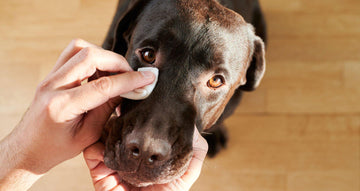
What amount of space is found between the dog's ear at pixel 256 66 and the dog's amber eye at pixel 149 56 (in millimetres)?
575

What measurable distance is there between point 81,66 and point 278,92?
170 centimetres

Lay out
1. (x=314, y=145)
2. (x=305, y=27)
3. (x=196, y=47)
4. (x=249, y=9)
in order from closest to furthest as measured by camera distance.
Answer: (x=196, y=47) → (x=249, y=9) → (x=314, y=145) → (x=305, y=27)

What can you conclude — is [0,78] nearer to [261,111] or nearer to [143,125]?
[143,125]

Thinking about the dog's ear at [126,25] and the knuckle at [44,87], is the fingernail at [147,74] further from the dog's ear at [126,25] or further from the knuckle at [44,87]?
the dog's ear at [126,25]

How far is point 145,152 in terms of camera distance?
4.11 ft

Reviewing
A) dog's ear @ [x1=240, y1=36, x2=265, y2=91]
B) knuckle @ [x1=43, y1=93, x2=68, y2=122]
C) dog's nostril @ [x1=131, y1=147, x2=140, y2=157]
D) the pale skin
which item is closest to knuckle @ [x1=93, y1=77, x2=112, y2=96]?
the pale skin

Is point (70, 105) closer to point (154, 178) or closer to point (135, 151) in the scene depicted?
point (135, 151)

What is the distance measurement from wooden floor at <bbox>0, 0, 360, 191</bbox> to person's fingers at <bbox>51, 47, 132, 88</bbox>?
125 cm

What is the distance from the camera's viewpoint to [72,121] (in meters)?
1.29

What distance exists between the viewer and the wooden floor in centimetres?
242

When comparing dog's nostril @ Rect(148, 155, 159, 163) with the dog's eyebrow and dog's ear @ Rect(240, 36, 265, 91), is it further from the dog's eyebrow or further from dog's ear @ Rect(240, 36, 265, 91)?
dog's ear @ Rect(240, 36, 265, 91)

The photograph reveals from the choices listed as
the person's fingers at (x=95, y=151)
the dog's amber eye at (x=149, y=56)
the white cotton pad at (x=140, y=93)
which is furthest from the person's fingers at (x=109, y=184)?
the dog's amber eye at (x=149, y=56)

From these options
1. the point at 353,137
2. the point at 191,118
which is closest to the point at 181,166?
the point at 191,118

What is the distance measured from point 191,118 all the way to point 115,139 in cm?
31
